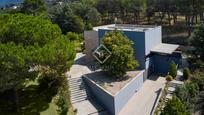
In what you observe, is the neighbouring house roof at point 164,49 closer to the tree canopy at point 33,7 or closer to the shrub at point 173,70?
the shrub at point 173,70

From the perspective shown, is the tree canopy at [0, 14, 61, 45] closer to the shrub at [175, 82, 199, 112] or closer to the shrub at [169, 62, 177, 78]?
the shrub at [175, 82, 199, 112]

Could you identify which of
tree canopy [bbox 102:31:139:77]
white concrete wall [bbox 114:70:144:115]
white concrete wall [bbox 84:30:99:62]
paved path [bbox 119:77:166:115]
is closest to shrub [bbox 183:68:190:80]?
paved path [bbox 119:77:166:115]

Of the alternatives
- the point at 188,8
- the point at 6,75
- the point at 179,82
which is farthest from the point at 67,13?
the point at 6,75

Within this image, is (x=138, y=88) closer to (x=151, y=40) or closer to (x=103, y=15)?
(x=151, y=40)

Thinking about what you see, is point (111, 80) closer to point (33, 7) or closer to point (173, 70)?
point (173, 70)

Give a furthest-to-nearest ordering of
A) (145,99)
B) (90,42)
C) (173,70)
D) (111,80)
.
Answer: (90,42) → (173,70) → (111,80) → (145,99)

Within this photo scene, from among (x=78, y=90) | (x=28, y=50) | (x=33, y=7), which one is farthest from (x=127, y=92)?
(x=33, y=7)

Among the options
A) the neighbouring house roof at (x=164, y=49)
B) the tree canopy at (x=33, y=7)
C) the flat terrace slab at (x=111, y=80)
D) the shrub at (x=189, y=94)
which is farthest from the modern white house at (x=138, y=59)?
the tree canopy at (x=33, y=7)

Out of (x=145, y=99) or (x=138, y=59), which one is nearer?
(x=145, y=99)
